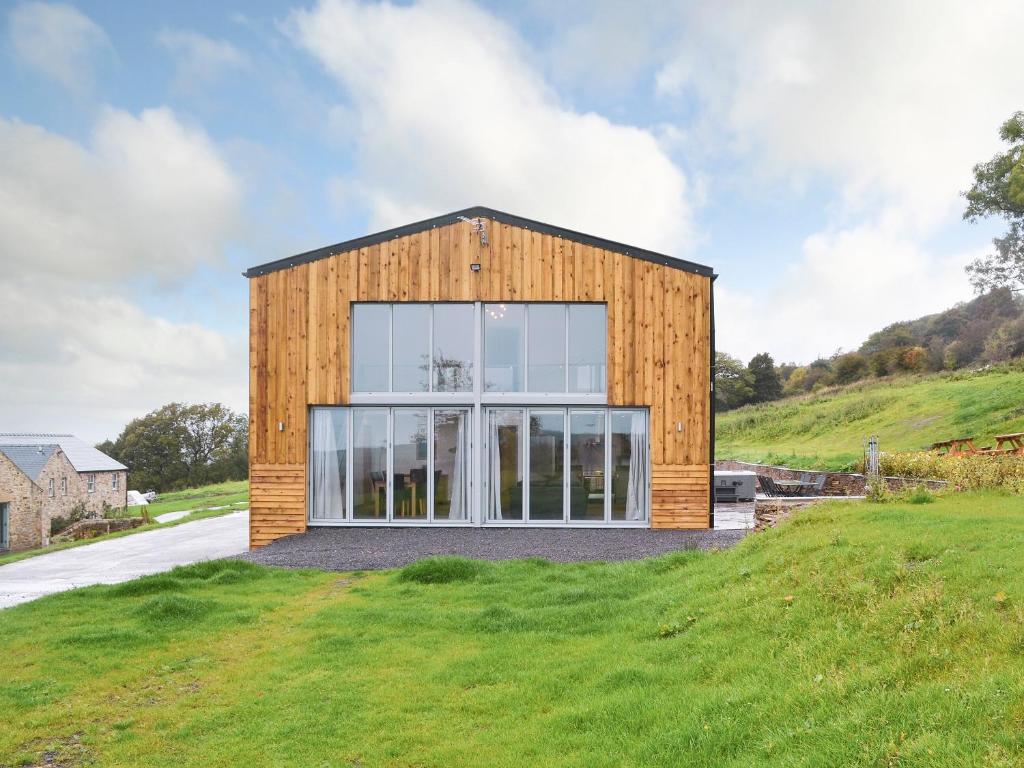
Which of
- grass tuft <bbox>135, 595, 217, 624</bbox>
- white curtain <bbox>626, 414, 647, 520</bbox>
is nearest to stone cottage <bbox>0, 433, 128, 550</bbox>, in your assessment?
grass tuft <bbox>135, 595, 217, 624</bbox>

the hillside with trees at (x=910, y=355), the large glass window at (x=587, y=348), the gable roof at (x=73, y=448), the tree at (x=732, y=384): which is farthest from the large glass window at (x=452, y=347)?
the tree at (x=732, y=384)

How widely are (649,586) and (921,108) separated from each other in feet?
57.9

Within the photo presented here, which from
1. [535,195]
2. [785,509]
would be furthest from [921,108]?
[785,509]

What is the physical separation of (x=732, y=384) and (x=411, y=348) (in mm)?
38634

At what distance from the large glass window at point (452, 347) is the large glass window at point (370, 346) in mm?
1019

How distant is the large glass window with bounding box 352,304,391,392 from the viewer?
14.0 m

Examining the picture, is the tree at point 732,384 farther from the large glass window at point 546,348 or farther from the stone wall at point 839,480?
the large glass window at point 546,348

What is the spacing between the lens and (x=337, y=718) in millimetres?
4469

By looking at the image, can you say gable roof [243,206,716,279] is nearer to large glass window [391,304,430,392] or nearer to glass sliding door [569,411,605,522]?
large glass window [391,304,430,392]

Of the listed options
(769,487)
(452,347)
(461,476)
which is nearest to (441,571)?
(461,476)

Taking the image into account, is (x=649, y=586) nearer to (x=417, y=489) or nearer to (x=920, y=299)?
(x=417, y=489)

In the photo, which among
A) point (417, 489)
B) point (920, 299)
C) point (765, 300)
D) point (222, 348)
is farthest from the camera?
point (920, 299)

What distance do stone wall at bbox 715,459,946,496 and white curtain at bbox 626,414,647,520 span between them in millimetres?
4205

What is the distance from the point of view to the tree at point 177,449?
5891cm
